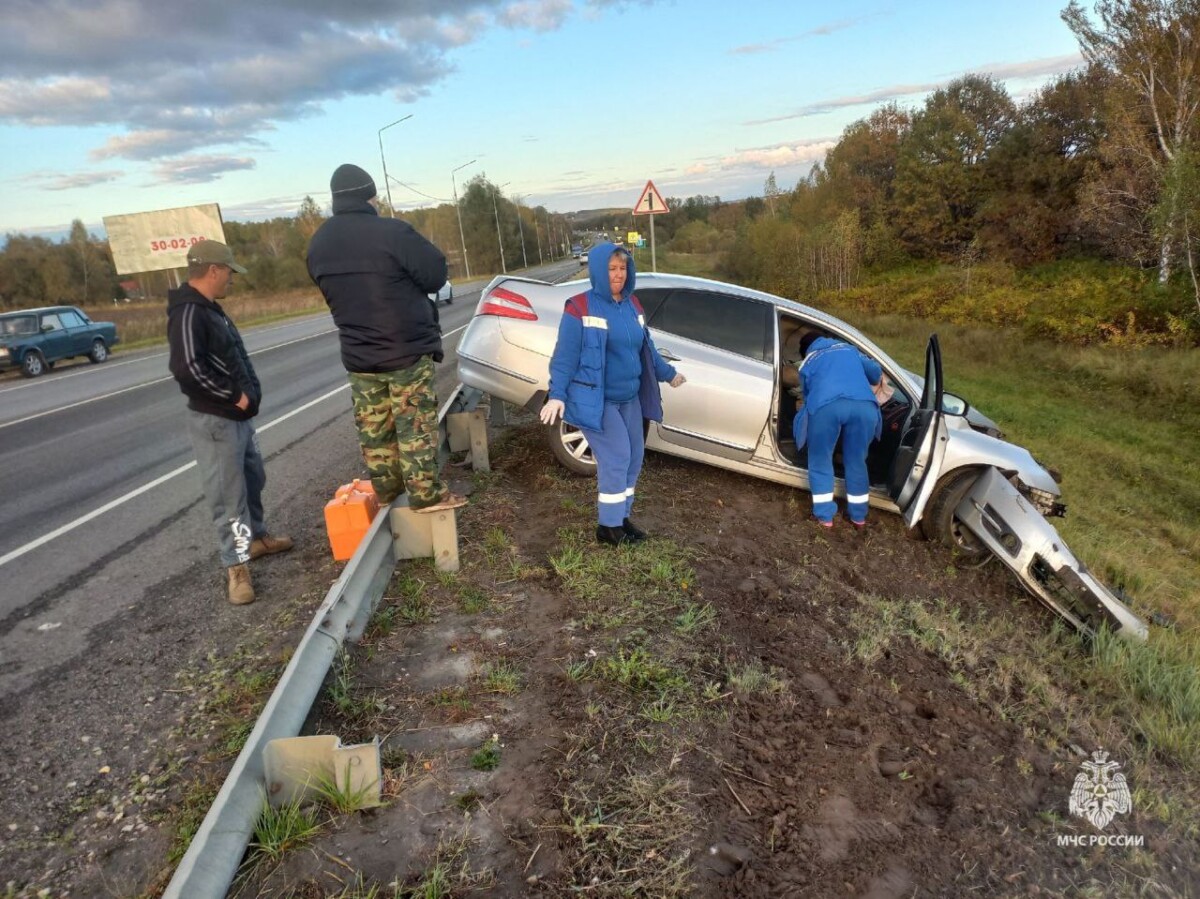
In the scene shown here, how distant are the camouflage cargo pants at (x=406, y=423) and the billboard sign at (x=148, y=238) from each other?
34.9 meters

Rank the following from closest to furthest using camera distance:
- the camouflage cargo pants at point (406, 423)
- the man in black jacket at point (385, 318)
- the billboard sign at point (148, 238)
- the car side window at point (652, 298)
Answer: the man in black jacket at point (385, 318)
the camouflage cargo pants at point (406, 423)
the car side window at point (652, 298)
the billboard sign at point (148, 238)

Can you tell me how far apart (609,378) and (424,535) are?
4.86 ft

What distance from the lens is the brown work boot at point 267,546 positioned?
471 centimetres

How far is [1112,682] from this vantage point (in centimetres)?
379

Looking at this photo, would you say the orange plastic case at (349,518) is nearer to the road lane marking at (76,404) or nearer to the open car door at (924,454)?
the open car door at (924,454)

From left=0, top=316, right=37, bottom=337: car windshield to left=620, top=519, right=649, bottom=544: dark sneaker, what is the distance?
1861cm

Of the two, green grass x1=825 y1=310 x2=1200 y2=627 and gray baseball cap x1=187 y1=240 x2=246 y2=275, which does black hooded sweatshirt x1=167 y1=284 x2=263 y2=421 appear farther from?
green grass x1=825 y1=310 x2=1200 y2=627

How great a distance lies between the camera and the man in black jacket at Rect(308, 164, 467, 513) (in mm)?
3836

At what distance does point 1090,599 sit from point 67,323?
2207 centimetres

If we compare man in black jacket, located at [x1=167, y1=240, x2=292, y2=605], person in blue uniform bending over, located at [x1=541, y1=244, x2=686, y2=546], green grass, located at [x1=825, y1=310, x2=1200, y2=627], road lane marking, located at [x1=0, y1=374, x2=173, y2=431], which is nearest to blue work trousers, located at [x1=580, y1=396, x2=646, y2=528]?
person in blue uniform bending over, located at [x1=541, y1=244, x2=686, y2=546]

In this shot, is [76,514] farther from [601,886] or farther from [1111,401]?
[1111,401]

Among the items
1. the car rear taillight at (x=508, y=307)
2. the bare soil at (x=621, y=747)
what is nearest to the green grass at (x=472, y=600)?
the bare soil at (x=621, y=747)

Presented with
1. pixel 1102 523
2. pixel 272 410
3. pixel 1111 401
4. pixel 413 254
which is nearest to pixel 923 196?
pixel 1111 401

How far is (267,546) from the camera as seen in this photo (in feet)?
15.5
